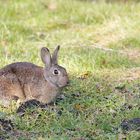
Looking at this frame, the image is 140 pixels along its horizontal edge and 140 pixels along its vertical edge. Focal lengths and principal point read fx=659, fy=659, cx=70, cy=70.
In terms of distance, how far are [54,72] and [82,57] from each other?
168 centimetres

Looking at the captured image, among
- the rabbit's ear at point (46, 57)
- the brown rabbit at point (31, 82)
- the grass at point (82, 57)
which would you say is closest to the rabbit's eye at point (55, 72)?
the brown rabbit at point (31, 82)

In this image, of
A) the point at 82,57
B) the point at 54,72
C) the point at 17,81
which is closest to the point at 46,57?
the point at 54,72

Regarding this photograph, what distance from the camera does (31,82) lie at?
6.43 m

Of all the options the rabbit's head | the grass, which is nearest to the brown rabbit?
the rabbit's head

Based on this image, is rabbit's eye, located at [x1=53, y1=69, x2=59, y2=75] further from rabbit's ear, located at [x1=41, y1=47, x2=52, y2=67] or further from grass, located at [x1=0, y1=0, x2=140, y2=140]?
grass, located at [x1=0, y1=0, x2=140, y2=140]

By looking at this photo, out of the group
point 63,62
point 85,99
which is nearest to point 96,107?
point 85,99

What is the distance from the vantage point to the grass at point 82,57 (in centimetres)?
573

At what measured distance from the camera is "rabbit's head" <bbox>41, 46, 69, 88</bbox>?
6.33m

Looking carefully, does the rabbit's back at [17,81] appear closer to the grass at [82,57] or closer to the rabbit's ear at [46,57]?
the rabbit's ear at [46,57]

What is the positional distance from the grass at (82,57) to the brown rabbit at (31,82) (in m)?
0.17

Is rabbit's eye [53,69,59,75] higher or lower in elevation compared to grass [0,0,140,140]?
higher

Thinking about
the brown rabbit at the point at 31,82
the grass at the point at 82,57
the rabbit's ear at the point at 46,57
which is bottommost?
the grass at the point at 82,57

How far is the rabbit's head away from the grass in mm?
220

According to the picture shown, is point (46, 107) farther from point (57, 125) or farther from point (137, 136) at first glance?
point (137, 136)
